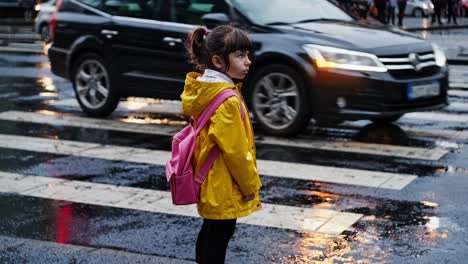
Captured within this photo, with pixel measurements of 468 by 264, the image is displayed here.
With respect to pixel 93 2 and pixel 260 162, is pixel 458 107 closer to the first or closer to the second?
pixel 260 162

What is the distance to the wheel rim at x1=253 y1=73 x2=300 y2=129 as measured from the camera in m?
9.76

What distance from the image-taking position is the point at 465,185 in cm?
752

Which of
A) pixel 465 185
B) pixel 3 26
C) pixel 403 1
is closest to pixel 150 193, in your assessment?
pixel 465 185

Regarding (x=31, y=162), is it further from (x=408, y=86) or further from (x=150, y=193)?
(x=408, y=86)

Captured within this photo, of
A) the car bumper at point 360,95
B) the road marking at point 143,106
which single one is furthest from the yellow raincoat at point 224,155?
the road marking at point 143,106

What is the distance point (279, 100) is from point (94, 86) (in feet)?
8.50

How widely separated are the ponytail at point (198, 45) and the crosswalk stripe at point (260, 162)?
11.2 ft

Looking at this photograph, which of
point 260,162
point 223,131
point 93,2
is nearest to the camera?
point 223,131

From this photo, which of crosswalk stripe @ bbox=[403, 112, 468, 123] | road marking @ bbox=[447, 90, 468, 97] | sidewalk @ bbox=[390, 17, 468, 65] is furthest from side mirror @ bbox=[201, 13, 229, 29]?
road marking @ bbox=[447, 90, 468, 97]

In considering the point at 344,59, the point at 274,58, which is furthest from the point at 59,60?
the point at 344,59

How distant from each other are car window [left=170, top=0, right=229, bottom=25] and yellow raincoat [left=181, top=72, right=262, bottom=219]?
241 inches

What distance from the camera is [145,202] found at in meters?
7.07

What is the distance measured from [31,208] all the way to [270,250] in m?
2.06

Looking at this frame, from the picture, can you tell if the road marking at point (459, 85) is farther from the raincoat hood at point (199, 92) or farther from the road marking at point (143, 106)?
the raincoat hood at point (199, 92)
